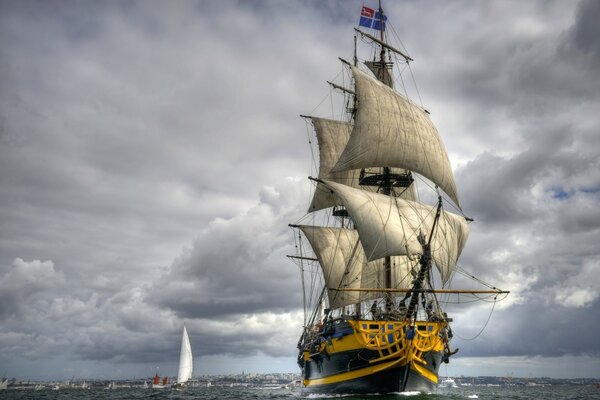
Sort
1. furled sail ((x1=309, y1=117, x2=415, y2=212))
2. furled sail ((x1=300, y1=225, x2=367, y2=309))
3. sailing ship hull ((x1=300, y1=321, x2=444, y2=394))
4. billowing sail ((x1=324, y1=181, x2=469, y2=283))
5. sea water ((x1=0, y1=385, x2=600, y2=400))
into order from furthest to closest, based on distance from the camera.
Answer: furled sail ((x1=309, y1=117, x2=415, y2=212)), furled sail ((x1=300, y1=225, x2=367, y2=309)), billowing sail ((x1=324, y1=181, x2=469, y2=283)), sea water ((x1=0, y1=385, x2=600, y2=400)), sailing ship hull ((x1=300, y1=321, x2=444, y2=394))

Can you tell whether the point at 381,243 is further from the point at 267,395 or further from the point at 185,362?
the point at 185,362

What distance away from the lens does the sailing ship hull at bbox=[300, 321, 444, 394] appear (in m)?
38.4

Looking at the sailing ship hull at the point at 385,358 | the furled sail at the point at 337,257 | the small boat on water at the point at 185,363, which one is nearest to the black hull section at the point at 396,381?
the sailing ship hull at the point at 385,358

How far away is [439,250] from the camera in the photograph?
171 feet

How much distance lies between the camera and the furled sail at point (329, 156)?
68250mm

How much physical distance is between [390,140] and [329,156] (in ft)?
63.3

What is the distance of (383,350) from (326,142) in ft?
128

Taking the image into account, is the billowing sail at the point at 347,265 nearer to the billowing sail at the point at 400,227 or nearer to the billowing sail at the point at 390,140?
the billowing sail at the point at 400,227

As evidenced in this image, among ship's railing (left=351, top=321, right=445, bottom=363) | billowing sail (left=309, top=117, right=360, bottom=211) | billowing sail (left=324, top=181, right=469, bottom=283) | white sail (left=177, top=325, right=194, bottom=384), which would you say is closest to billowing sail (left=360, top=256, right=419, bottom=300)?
billowing sail (left=324, top=181, right=469, bottom=283)

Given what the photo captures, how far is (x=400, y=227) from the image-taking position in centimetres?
5022

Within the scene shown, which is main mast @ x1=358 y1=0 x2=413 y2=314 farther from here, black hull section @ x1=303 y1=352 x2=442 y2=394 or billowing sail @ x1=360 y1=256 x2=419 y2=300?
black hull section @ x1=303 y1=352 x2=442 y2=394

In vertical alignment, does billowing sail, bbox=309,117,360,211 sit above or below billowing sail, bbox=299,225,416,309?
above

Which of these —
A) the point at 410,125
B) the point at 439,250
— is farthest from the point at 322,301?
the point at 410,125

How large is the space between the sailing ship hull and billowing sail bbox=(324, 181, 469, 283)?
8170mm
